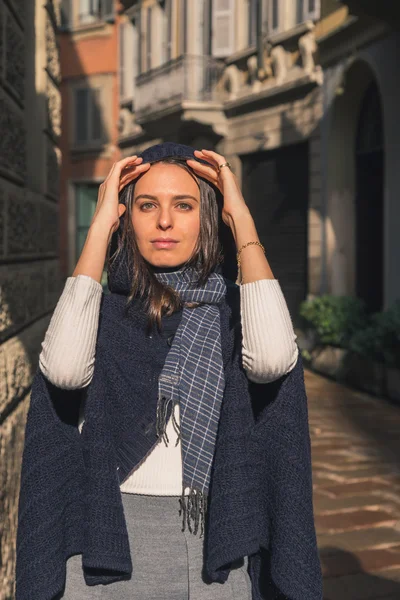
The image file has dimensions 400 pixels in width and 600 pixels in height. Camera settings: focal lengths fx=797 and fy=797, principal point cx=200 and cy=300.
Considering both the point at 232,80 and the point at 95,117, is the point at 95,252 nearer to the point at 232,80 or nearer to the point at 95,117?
the point at 232,80

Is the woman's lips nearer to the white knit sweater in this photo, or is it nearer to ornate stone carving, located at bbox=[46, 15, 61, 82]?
the white knit sweater

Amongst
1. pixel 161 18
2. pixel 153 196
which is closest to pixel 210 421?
pixel 153 196

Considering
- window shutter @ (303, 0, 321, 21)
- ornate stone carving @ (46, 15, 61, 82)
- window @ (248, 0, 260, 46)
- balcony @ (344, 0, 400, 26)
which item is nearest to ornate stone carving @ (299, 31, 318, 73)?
window shutter @ (303, 0, 321, 21)

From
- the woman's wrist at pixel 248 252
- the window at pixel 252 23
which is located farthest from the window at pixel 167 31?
the woman's wrist at pixel 248 252

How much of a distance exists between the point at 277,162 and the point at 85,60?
12.8 metres

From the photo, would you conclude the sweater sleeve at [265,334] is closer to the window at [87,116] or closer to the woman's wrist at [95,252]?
the woman's wrist at [95,252]

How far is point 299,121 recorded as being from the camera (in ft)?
44.9

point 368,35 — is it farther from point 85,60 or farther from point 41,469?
point 85,60

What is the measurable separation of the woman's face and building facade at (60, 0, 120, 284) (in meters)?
22.9

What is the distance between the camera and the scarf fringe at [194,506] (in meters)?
2.03

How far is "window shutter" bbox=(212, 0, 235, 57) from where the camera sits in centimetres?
1683

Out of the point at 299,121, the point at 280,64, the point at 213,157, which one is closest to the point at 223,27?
the point at 280,64

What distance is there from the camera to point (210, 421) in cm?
209

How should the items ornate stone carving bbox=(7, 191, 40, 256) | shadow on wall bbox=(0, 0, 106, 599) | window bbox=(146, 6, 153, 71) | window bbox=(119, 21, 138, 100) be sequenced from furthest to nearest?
window bbox=(119, 21, 138, 100), window bbox=(146, 6, 153, 71), ornate stone carving bbox=(7, 191, 40, 256), shadow on wall bbox=(0, 0, 106, 599)
